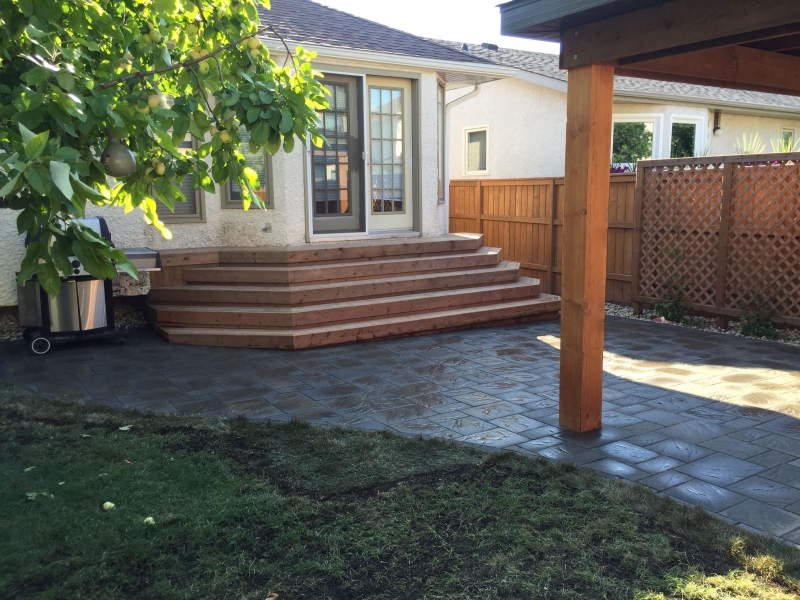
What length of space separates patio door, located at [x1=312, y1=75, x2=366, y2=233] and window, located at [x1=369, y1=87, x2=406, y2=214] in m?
0.27

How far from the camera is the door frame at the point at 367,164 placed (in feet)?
31.1

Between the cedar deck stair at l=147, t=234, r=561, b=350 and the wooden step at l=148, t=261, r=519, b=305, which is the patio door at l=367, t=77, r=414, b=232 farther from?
the wooden step at l=148, t=261, r=519, b=305

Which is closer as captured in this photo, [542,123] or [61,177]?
[61,177]

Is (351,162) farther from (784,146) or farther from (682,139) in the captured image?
(682,139)

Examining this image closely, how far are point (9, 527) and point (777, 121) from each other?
18.3m

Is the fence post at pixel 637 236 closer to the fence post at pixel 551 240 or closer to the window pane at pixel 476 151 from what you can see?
the fence post at pixel 551 240

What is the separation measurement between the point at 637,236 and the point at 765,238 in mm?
1805

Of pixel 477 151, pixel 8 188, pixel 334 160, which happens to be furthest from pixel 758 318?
pixel 477 151

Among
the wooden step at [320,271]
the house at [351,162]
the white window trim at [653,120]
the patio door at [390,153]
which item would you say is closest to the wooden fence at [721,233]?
the wooden step at [320,271]

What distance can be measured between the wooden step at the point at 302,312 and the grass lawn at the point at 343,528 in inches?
125

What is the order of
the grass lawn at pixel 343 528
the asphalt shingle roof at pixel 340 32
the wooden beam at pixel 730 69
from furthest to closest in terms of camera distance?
the asphalt shingle roof at pixel 340 32, the wooden beam at pixel 730 69, the grass lawn at pixel 343 528

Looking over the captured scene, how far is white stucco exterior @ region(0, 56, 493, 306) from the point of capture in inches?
302

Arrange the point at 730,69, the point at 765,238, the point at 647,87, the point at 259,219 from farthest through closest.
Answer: the point at 647,87, the point at 259,219, the point at 765,238, the point at 730,69

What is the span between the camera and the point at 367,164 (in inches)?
391
